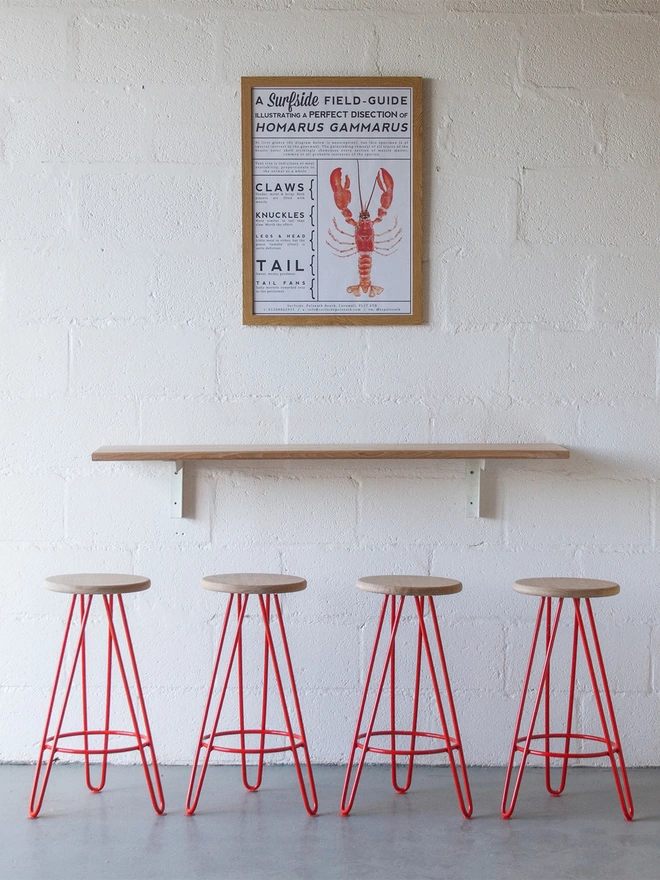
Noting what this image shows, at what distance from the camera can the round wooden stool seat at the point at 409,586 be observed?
2678 millimetres

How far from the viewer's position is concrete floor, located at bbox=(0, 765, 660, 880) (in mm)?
2396

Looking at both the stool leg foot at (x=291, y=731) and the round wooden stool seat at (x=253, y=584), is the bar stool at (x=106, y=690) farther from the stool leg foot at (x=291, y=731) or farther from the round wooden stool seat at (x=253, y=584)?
the stool leg foot at (x=291, y=731)

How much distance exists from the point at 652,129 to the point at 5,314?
2180 millimetres

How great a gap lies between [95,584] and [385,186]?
1.54m

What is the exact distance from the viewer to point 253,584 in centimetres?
270

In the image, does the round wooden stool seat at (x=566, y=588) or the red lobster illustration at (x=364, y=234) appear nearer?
the round wooden stool seat at (x=566, y=588)

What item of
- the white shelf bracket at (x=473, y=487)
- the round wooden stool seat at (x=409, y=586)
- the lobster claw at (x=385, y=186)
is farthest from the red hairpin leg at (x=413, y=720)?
the lobster claw at (x=385, y=186)

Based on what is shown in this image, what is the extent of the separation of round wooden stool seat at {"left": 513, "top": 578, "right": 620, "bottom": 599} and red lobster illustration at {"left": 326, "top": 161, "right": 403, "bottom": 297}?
1065 millimetres

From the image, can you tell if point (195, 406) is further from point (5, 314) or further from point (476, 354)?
point (476, 354)

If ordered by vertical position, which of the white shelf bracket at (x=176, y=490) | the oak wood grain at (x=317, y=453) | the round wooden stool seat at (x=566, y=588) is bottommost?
the round wooden stool seat at (x=566, y=588)

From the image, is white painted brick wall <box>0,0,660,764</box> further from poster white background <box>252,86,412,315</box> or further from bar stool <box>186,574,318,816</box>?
bar stool <box>186,574,318,816</box>

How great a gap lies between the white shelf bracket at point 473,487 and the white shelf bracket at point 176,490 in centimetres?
93

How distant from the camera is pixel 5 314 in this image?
3180 mm

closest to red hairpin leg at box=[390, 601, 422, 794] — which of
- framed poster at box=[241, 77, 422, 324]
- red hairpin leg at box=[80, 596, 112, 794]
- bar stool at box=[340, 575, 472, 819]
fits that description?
bar stool at box=[340, 575, 472, 819]
